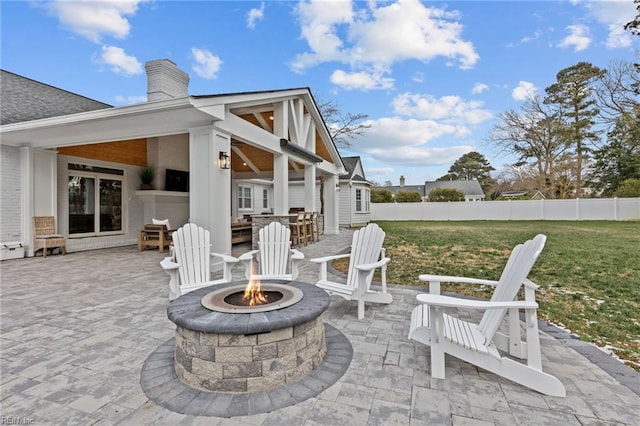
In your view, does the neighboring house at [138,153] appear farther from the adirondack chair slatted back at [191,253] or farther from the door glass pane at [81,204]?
the adirondack chair slatted back at [191,253]

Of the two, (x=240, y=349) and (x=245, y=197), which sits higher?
(x=245, y=197)

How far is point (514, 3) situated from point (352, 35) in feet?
17.3

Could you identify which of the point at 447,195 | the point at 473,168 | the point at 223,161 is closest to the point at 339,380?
the point at 223,161

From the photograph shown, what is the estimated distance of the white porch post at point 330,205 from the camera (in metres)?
12.4

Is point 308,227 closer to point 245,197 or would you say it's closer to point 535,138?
point 245,197

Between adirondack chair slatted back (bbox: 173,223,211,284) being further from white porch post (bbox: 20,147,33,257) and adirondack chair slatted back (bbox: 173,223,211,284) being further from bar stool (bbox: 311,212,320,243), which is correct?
white porch post (bbox: 20,147,33,257)

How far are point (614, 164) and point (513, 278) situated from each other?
28.9 m

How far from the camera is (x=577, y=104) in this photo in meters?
19.6

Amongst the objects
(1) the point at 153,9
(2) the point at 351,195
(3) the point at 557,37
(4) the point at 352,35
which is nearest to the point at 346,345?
(1) the point at 153,9

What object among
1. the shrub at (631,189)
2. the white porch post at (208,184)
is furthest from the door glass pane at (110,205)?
the shrub at (631,189)

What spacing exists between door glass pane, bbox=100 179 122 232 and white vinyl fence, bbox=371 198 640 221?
53.5 ft

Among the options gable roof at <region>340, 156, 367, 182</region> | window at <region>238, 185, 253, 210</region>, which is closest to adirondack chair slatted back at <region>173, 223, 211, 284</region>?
window at <region>238, 185, 253, 210</region>

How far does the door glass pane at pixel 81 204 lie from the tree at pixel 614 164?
1068 inches

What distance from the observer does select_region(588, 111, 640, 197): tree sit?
64.6 feet
